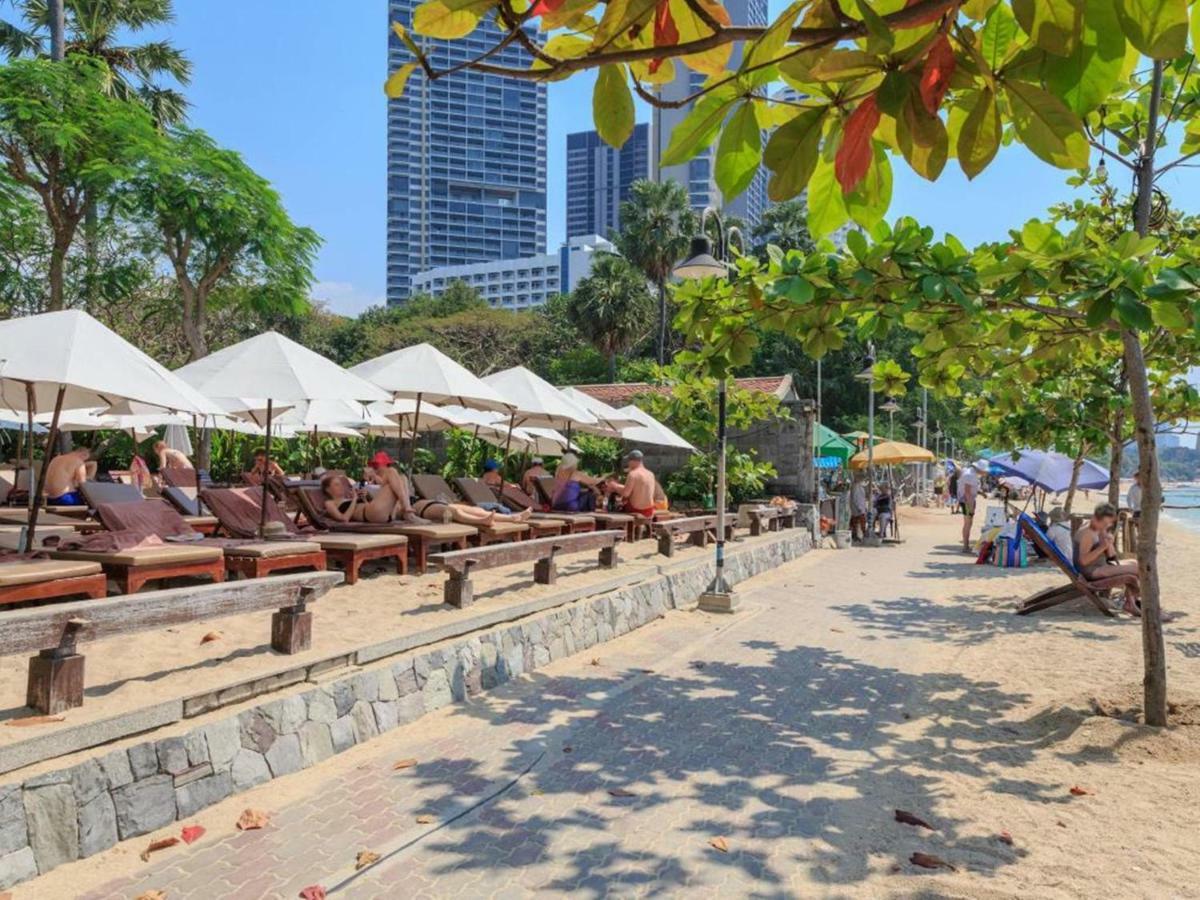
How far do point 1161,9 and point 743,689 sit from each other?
17.9ft

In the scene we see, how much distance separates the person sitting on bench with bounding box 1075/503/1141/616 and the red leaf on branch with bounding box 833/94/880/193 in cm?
891

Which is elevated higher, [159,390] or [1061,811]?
[159,390]

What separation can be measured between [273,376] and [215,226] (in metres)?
9.08

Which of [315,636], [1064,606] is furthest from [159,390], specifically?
[1064,606]

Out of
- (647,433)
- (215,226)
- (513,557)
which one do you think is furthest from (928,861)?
(215,226)

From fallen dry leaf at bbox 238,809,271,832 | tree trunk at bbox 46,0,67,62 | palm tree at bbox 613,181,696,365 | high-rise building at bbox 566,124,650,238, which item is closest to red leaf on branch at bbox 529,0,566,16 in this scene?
fallen dry leaf at bbox 238,809,271,832

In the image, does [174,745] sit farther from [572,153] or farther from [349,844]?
[572,153]

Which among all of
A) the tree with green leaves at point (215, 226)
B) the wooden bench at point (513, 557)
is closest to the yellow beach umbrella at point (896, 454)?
the wooden bench at point (513, 557)

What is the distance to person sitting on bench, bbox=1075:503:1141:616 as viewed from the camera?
A: 8.91m

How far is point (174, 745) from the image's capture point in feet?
12.0

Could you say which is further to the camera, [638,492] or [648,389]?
[648,389]

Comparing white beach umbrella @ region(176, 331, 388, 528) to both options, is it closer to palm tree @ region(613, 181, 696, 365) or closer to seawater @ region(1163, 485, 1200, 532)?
seawater @ region(1163, 485, 1200, 532)

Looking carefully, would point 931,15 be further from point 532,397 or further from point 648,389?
point 648,389

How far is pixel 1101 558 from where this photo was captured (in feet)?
29.9
